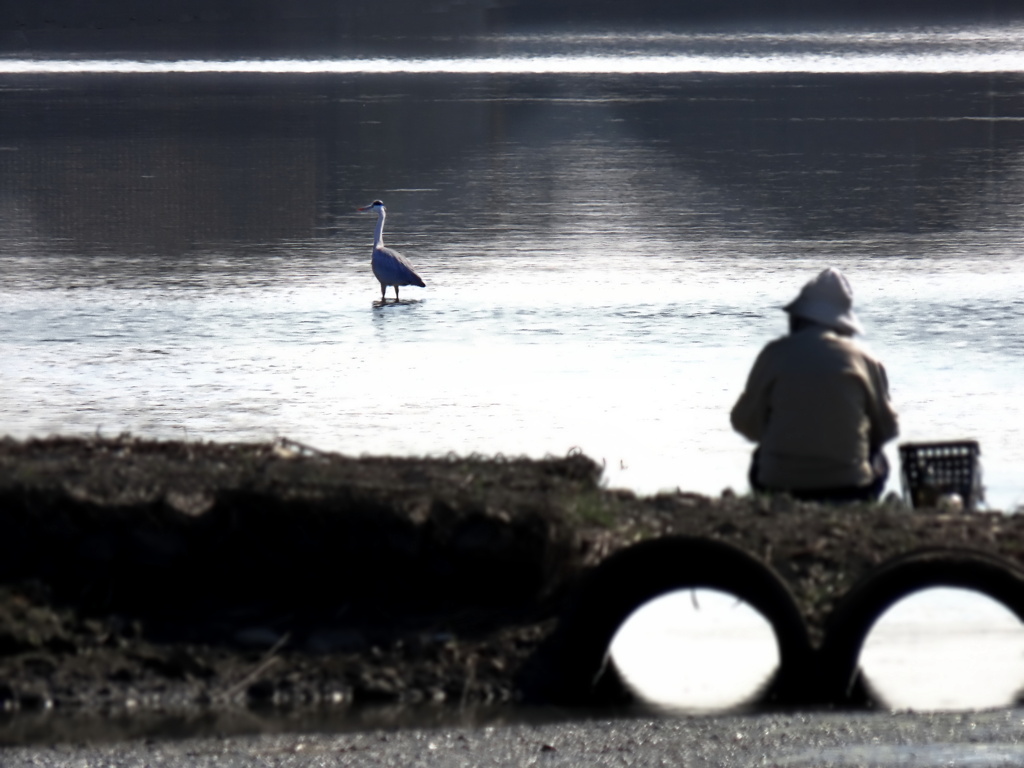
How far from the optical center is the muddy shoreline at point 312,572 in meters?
6.18

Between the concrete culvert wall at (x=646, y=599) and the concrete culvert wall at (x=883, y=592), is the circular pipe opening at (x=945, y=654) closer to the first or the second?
the concrete culvert wall at (x=883, y=592)

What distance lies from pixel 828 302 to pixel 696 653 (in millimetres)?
1731

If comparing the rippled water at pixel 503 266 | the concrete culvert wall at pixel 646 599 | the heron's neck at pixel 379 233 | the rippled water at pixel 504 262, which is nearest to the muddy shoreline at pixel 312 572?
the concrete culvert wall at pixel 646 599

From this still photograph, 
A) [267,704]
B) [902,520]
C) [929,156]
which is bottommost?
[267,704]

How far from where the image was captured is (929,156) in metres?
25.6

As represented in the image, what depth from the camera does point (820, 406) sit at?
7.39 m

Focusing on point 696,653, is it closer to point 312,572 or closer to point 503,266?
point 312,572

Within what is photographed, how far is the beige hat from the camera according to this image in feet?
24.6

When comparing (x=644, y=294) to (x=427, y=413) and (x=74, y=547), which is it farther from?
(x=74, y=547)

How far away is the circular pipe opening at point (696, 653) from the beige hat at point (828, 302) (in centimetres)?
125

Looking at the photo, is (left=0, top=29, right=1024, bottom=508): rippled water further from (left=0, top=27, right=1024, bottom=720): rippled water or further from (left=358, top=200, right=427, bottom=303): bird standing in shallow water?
(left=358, top=200, right=427, bottom=303): bird standing in shallow water

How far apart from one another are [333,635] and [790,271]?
10.4 metres

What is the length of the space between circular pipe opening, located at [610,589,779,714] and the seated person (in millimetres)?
721

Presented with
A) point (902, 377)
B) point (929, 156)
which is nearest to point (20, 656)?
point (902, 377)
